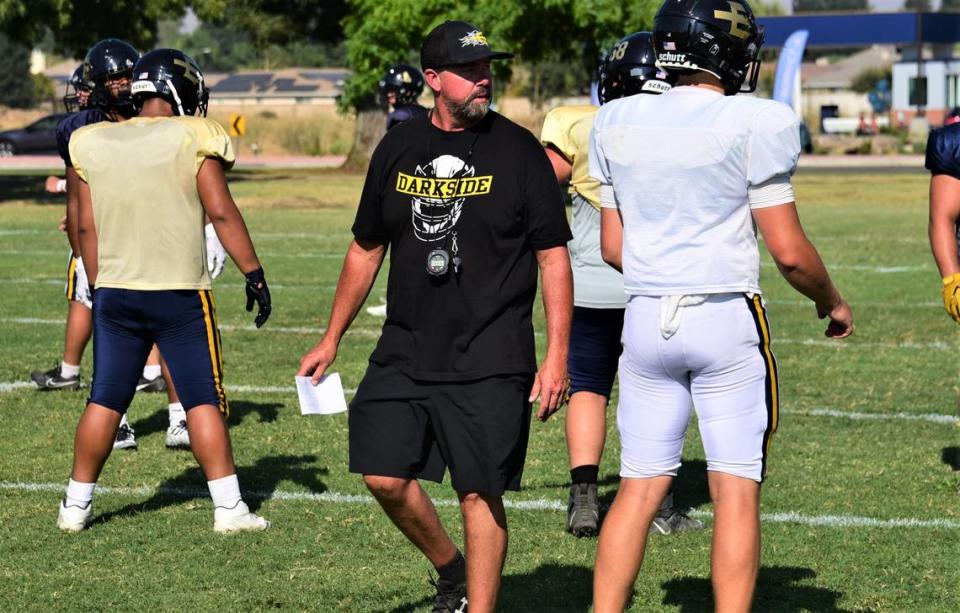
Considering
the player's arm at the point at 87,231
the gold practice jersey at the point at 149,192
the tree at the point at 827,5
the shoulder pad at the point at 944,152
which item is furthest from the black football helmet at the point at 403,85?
the tree at the point at 827,5

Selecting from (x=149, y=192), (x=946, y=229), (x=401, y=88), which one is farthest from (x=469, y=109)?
(x=401, y=88)

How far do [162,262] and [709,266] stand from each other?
2764 millimetres

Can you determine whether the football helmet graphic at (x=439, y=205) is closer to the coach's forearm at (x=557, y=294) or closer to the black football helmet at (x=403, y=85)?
the coach's forearm at (x=557, y=294)

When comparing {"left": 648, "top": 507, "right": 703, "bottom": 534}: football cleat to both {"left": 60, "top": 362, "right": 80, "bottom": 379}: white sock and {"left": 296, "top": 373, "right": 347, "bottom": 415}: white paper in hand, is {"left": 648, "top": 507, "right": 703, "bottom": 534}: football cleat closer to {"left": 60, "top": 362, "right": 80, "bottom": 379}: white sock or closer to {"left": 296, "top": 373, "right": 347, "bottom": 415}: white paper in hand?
{"left": 296, "top": 373, "right": 347, "bottom": 415}: white paper in hand

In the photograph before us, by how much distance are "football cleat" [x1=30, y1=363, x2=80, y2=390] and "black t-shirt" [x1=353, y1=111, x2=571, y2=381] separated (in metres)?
5.22

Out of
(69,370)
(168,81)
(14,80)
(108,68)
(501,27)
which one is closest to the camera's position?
(168,81)

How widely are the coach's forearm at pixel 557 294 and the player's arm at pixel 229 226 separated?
5.64 feet

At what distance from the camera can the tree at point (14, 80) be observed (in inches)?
3797

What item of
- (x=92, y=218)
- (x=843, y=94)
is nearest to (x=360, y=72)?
(x=92, y=218)

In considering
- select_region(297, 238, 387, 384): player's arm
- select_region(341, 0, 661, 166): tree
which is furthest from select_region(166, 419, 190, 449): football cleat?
select_region(341, 0, 661, 166): tree

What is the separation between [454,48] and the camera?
4820mm

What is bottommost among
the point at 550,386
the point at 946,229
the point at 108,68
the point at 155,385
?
the point at 155,385

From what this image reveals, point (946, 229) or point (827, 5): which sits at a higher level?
point (827, 5)

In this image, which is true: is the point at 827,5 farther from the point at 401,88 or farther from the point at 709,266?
the point at 709,266
